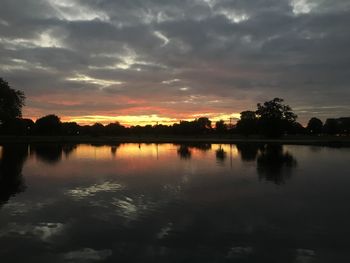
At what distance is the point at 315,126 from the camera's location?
19188cm

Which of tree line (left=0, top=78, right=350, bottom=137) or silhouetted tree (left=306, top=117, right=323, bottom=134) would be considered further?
silhouetted tree (left=306, top=117, right=323, bottom=134)

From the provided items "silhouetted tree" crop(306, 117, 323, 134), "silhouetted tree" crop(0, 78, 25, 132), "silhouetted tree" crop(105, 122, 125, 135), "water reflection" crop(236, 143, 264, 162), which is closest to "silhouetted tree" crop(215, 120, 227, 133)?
"silhouetted tree" crop(306, 117, 323, 134)

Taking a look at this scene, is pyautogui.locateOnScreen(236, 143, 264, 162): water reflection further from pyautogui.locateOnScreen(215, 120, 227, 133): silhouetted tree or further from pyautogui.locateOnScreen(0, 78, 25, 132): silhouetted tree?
pyautogui.locateOnScreen(215, 120, 227, 133): silhouetted tree

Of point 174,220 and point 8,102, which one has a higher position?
point 8,102

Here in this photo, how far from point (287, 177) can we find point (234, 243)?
48.0 feet

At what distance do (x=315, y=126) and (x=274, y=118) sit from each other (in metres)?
92.5

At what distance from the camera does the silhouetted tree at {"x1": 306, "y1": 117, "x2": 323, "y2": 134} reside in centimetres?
19062

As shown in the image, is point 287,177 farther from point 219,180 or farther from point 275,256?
point 275,256

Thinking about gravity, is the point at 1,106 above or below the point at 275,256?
above

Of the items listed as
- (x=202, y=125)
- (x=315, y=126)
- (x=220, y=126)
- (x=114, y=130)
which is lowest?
(x=114, y=130)

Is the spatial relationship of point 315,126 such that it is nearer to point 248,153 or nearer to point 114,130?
point 114,130

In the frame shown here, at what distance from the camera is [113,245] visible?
1020 cm

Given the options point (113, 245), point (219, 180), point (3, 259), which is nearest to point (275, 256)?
point (113, 245)

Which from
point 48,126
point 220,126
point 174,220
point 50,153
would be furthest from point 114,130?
point 174,220
